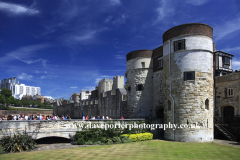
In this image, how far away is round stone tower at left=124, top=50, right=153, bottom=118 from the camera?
2808cm

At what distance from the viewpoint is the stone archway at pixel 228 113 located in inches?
910

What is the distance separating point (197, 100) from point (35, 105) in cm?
13245

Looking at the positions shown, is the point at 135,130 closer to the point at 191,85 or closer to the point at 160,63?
the point at 191,85

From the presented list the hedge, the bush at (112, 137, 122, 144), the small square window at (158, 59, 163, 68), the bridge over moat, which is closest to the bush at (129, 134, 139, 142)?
the hedge

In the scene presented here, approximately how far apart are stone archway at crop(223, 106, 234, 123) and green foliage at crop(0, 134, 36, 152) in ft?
70.0

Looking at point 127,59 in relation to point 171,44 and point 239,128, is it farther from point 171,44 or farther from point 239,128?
point 239,128

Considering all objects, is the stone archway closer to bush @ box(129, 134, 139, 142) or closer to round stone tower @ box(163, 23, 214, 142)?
round stone tower @ box(163, 23, 214, 142)

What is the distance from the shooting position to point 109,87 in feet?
154

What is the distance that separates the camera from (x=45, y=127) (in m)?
19.7

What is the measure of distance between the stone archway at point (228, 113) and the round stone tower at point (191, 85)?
4.36 metres

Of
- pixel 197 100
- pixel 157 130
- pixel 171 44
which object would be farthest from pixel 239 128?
pixel 171 44

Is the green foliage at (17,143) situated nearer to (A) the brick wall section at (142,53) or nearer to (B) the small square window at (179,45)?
(B) the small square window at (179,45)

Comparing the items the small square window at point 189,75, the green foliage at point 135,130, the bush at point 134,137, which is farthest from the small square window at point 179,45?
the bush at point 134,137

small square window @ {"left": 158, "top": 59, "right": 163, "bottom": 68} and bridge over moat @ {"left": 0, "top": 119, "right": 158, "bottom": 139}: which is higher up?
small square window @ {"left": 158, "top": 59, "right": 163, "bottom": 68}
